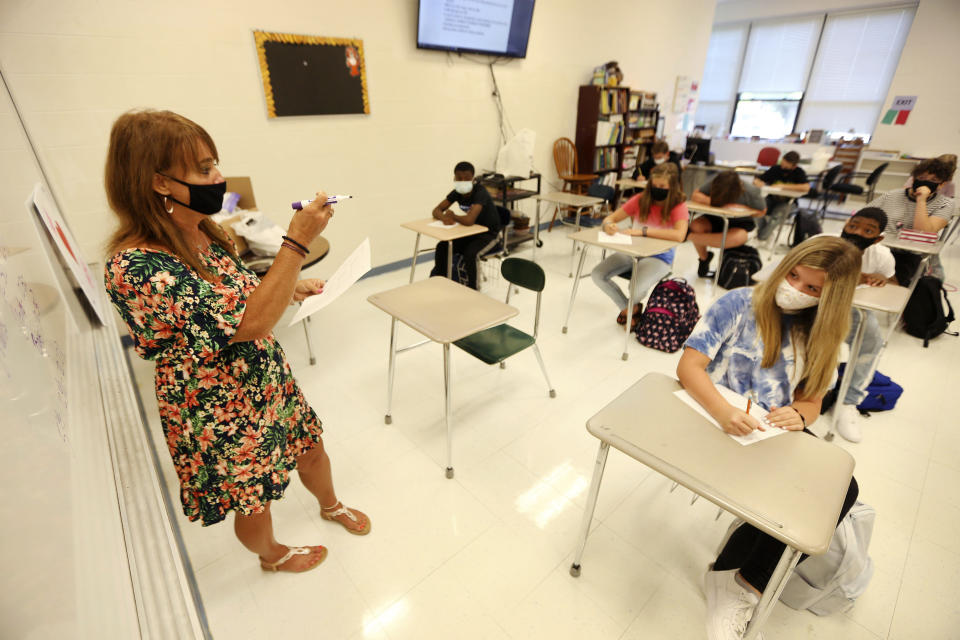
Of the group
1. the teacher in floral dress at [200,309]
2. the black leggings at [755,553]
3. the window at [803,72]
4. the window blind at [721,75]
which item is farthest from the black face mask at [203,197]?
the window at [803,72]

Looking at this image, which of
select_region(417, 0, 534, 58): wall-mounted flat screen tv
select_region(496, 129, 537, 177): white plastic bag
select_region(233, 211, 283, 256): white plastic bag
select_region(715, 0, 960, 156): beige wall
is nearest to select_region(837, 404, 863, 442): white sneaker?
select_region(233, 211, 283, 256): white plastic bag

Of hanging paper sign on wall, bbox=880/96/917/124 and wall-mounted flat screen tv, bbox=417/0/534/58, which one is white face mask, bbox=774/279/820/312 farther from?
hanging paper sign on wall, bbox=880/96/917/124

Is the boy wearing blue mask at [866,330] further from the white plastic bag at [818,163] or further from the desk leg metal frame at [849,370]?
the white plastic bag at [818,163]

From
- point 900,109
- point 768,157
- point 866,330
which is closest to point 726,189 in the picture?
point 866,330

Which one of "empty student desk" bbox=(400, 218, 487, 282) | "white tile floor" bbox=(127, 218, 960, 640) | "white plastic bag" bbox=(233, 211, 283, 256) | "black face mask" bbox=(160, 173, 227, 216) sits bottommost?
"white tile floor" bbox=(127, 218, 960, 640)

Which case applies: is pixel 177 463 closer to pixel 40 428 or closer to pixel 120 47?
pixel 40 428

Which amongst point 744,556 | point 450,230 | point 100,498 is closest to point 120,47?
point 450,230

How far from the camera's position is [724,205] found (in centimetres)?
381

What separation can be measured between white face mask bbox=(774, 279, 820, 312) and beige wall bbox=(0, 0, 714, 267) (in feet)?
8.20

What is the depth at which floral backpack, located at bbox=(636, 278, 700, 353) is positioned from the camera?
2.95 meters

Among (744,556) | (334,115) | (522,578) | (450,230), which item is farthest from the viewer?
(334,115)

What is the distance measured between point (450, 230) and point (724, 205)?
8.32ft

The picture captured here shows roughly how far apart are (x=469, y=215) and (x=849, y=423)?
2.64m

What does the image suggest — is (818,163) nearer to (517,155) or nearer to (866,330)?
(517,155)
